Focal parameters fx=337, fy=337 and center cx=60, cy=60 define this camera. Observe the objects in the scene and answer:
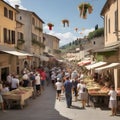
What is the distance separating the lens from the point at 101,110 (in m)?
18.3

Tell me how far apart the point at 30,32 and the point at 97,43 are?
15.6 metres

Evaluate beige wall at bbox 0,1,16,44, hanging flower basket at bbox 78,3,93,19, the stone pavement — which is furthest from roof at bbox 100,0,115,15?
the stone pavement

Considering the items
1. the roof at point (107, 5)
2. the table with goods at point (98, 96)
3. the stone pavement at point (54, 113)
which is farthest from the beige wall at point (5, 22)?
the table with goods at point (98, 96)

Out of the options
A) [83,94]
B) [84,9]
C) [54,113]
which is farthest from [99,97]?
[84,9]

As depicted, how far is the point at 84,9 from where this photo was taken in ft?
60.6

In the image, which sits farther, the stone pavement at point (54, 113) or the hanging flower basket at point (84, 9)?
the hanging flower basket at point (84, 9)

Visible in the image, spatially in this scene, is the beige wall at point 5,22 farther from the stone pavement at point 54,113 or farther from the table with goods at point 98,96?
the table with goods at point 98,96

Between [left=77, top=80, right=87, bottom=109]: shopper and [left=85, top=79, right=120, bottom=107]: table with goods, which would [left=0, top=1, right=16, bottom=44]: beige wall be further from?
[left=85, top=79, right=120, bottom=107]: table with goods

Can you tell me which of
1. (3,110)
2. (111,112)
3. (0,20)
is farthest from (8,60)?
(111,112)

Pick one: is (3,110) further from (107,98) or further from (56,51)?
(56,51)

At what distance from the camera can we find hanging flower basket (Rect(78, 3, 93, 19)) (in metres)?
18.3

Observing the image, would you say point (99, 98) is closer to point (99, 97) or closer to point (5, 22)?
point (99, 97)

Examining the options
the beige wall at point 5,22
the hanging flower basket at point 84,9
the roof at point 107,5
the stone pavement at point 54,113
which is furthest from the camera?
the beige wall at point 5,22

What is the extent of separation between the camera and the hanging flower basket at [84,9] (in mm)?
18344
